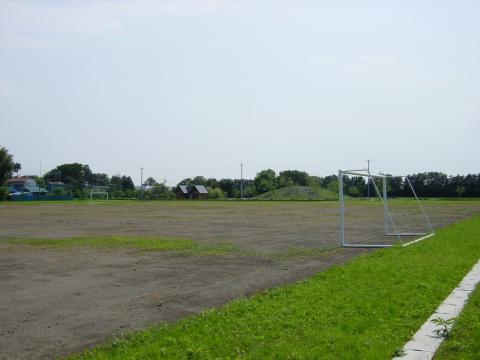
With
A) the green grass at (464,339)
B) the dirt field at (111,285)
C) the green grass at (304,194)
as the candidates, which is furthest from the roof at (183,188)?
the green grass at (464,339)

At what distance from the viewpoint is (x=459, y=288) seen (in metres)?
8.45

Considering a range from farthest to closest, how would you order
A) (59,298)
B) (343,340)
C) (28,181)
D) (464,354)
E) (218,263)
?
(28,181)
(218,263)
(59,298)
(343,340)
(464,354)

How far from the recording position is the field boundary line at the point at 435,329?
16.8 ft

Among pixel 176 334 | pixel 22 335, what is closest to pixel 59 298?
pixel 22 335

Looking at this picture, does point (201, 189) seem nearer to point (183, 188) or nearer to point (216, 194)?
point (183, 188)

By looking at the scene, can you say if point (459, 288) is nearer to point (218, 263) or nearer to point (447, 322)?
point (447, 322)

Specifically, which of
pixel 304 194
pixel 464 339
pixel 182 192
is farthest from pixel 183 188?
pixel 464 339

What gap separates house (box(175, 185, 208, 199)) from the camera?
400ft

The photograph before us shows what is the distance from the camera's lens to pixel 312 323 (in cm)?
617

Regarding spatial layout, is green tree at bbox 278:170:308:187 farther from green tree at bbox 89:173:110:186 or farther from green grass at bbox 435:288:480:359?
green grass at bbox 435:288:480:359

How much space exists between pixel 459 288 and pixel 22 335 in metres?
6.63

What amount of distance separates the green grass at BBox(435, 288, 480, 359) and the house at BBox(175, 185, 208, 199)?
115 m

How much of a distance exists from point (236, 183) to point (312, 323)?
4831 inches

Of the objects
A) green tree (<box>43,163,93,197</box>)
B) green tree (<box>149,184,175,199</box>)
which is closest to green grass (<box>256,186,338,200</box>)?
green tree (<box>149,184,175,199</box>)
